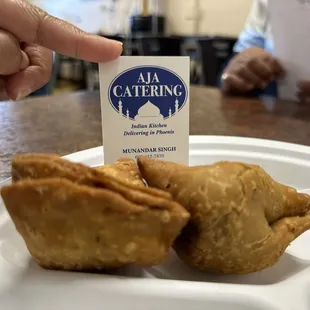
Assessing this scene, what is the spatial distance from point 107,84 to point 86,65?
4.87 m

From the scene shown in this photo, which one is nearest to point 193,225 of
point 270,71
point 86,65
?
point 270,71

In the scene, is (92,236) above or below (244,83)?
above

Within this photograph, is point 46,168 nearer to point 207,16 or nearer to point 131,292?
point 131,292

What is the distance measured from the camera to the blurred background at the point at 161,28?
3.76m

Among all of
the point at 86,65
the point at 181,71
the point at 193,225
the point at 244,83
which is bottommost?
the point at 86,65

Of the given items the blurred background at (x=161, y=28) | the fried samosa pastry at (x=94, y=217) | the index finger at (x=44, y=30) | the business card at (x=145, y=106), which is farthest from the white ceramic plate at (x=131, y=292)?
the blurred background at (x=161, y=28)

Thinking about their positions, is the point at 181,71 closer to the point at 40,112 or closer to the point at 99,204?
the point at 99,204

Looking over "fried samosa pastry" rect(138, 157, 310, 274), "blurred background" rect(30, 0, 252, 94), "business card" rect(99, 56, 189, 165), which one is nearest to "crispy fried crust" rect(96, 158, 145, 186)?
"fried samosa pastry" rect(138, 157, 310, 274)

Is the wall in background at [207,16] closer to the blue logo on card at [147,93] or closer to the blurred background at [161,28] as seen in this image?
the blurred background at [161,28]

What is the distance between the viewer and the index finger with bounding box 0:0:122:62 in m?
0.71

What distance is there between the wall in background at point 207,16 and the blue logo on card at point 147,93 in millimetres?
3633

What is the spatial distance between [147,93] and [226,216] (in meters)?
0.27

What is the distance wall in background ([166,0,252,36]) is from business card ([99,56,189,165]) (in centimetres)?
363

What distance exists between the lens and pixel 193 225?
0.47 metres
